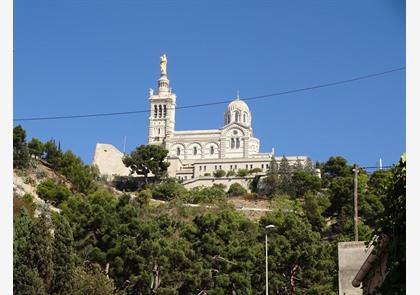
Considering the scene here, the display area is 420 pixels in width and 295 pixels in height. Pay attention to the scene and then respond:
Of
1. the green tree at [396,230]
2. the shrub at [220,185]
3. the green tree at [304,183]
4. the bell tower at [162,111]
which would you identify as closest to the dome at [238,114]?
the bell tower at [162,111]

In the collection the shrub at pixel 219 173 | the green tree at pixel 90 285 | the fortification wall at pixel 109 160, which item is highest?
A: the fortification wall at pixel 109 160

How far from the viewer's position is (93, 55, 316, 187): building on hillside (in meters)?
61.8

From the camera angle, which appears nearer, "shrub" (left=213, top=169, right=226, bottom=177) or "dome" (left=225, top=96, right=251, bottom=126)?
"shrub" (left=213, top=169, right=226, bottom=177)

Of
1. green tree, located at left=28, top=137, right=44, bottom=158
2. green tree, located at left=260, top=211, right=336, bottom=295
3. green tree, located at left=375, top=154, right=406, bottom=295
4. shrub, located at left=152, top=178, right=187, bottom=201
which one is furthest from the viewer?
shrub, located at left=152, top=178, right=187, bottom=201

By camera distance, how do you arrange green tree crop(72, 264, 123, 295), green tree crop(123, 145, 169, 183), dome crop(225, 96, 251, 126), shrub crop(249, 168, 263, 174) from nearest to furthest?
1. green tree crop(72, 264, 123, 295)
2. green tree crop(123, 145, 169, 183)
3. shrub crop(249, 168, 263, 174)
4. dome crop(225, 96, 251, 126)

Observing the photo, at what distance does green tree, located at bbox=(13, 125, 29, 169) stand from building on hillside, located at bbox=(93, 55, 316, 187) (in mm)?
18372

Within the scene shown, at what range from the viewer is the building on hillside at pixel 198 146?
6175 cm

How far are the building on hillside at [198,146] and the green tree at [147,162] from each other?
4020 millimetres

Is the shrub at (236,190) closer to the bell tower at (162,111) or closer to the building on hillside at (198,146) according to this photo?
the building on hillside at (198,146)

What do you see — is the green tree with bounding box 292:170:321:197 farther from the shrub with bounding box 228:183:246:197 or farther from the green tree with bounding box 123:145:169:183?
the green tree with bounding box 123:145:169:183

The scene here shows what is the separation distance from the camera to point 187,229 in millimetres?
24766

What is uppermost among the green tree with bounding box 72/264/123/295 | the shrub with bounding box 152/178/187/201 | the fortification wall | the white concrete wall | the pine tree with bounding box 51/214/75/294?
the fortification wall

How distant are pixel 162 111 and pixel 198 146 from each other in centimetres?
1051

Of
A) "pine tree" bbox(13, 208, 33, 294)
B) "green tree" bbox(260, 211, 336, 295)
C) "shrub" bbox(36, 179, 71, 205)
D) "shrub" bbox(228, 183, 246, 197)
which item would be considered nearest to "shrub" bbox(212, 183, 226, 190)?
"shrub" bbox(228, 183, 246, 197)
